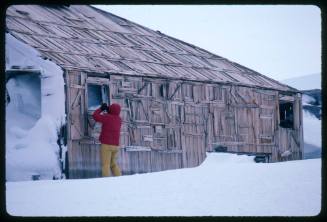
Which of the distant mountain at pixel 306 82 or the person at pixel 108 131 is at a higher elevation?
the distant mountain at pixel 306 82

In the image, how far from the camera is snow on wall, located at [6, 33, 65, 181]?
1476cm

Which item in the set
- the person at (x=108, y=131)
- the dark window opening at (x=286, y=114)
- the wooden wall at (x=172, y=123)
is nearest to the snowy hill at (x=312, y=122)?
the dark window opening at (x=286, y=114)

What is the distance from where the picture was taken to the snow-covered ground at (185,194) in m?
8.82

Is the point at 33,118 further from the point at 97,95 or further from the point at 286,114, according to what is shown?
the point at 286,114

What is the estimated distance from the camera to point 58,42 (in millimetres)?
17094

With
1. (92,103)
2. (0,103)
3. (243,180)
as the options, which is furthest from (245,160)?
(0,103)

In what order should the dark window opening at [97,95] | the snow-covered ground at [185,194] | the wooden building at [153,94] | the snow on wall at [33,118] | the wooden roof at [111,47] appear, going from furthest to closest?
the dark window opening at [97,95] < the wooden roof at [111,47] < the wooden building at [153,94] < the snow on wall at [33,118] < the snow-covered ground at [185,194]

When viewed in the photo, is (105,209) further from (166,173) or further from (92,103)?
(92,103)

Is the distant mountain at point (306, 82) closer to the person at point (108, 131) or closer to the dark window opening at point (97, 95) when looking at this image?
the dark window opening at point (97, 95)

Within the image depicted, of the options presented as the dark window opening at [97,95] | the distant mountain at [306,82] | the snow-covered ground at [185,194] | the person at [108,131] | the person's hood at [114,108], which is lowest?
the snow-covered ground at [185,194]

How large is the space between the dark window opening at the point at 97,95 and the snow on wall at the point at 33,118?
1.41 m

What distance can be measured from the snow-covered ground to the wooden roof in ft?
16.6

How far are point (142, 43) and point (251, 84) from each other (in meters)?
3.90

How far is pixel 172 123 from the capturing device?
1830 cm
